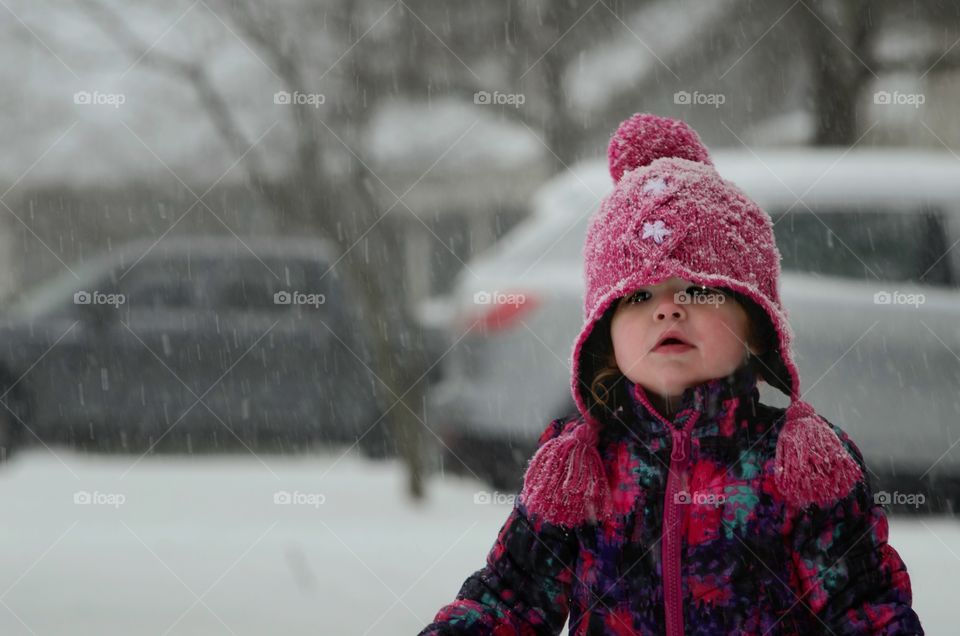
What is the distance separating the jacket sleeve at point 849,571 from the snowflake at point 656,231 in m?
0.47

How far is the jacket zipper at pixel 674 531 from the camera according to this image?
152 centimetres

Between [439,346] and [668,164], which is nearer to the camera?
[668,164]

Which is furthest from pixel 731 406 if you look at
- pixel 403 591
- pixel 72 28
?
pixel 72 28

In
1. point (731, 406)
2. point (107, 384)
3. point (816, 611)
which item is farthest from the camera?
point (107, 384)

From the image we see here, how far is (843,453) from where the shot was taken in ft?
5.04

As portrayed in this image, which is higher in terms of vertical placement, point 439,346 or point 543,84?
point 543,84

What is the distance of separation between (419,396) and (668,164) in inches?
143

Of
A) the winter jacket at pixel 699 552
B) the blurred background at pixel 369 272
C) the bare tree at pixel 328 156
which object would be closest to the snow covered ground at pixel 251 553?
the blurred background at pixel 369 272

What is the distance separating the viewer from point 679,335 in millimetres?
1586

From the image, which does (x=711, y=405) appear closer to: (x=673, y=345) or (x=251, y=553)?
(x=673, y=345)

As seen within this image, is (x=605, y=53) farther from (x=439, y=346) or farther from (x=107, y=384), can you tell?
(x=107, y=384)

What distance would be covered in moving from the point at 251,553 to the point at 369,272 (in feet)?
5.73

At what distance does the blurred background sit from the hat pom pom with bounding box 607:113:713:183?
5.45 feet

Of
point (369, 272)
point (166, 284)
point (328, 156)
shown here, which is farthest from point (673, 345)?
point (166, 284)
